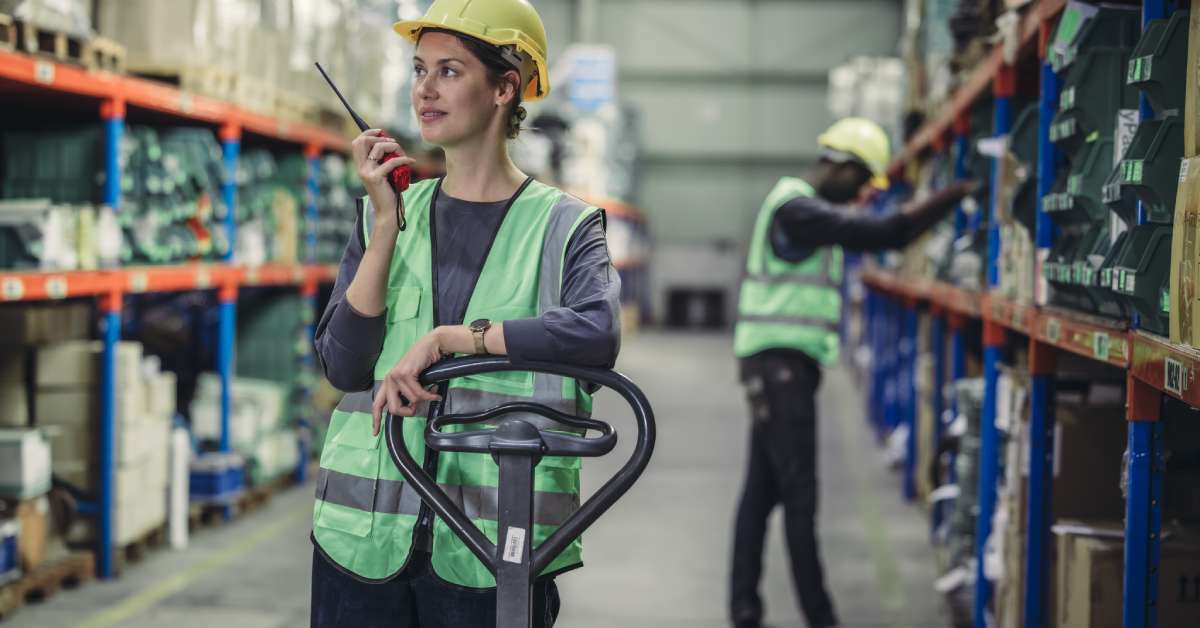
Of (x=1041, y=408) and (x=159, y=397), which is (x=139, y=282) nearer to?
(x=159, y=397)

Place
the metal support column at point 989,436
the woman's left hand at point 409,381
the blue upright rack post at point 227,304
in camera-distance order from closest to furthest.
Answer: the woman's left hand at point 409,381 < the metal support column at point 989,436 < the blue upright rack post at point 227,304

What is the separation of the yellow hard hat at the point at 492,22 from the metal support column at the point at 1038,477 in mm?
2021

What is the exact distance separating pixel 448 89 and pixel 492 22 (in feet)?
0.49

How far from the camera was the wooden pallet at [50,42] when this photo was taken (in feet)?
15.7

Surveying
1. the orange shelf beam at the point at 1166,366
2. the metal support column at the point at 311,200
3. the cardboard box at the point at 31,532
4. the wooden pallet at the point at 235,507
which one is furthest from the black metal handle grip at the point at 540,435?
the metal support column at the point at 311,200

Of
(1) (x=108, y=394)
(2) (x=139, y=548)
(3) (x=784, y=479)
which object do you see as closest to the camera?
(3) (x=784, y=479)

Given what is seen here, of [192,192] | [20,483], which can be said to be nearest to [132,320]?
[192,192]

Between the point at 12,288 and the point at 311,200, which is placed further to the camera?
the point at 311,200

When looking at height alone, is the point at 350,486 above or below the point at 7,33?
below

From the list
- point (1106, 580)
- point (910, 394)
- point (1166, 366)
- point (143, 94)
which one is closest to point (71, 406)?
point (143, 94)

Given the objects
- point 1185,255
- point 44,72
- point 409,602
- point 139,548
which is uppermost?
point 44,72

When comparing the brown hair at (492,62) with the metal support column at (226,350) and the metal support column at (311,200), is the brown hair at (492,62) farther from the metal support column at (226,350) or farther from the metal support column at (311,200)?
the metal support column at (311,200)

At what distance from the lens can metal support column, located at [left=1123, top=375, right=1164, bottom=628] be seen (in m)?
2.64

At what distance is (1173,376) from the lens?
2332 mm
